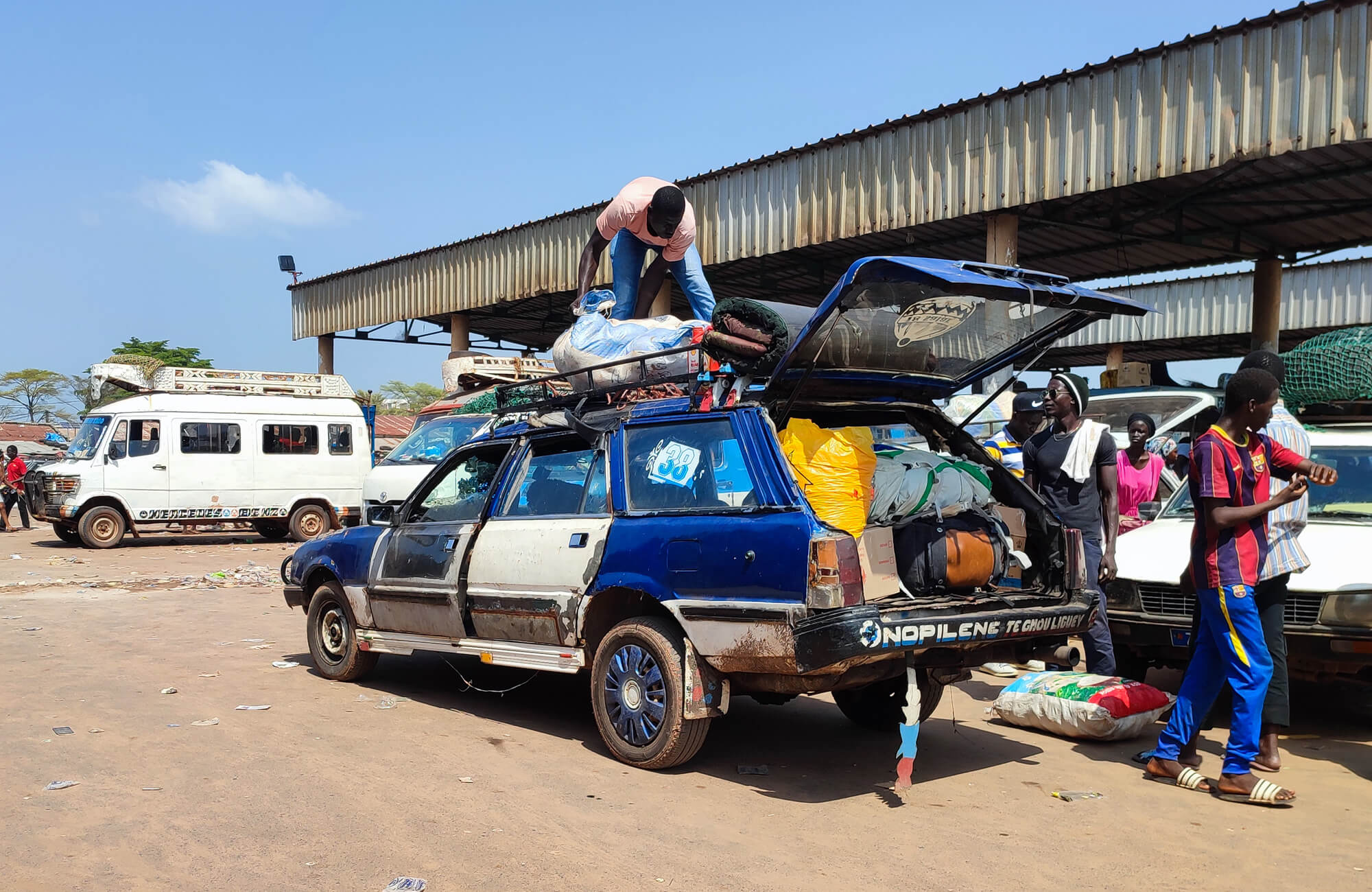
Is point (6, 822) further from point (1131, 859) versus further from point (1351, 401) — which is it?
point (1351, 401)

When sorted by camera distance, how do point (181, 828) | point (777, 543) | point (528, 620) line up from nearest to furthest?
point (181, 828), point (777, 543), point (528, 620)

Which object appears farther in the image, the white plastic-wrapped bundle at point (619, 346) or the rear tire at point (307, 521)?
the rear tire at point (307, 521)

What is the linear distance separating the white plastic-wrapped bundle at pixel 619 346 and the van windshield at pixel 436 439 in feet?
26.0

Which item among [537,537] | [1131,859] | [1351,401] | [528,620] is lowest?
[1131,859]

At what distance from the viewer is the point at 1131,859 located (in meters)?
4.13

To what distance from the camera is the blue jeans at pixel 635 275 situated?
768 centimetres

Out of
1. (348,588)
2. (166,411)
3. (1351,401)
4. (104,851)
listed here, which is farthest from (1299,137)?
(166,411)

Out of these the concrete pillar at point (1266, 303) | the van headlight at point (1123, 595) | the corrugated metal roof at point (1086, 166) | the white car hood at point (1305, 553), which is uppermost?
the corrugated metal roof at point (1086, 166)

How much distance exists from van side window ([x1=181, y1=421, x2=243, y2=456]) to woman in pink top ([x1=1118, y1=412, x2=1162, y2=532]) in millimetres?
15365

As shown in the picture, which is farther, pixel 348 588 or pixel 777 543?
pixel 348 588

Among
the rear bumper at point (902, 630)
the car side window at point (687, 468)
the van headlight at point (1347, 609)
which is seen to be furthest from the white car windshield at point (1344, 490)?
the car side window at point (687, 468)

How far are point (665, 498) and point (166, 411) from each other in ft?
51.4

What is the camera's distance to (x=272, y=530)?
20.5 meters

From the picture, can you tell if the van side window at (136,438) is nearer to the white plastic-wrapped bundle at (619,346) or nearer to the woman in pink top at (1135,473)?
the white plastic-wrapped bundle at (619,346)
